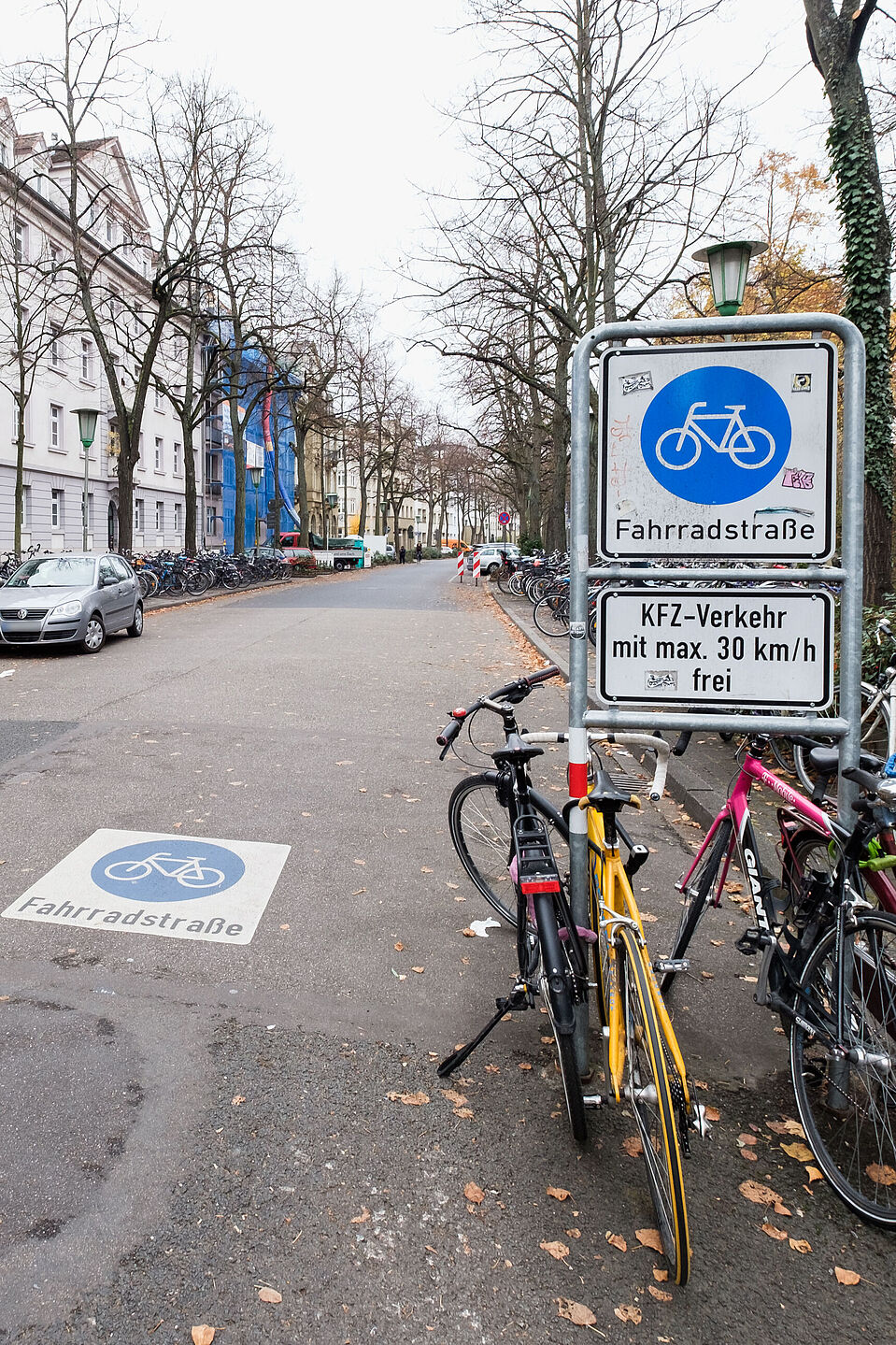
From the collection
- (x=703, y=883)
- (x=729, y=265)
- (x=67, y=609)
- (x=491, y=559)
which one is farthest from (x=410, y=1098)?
(x=491, y=559)

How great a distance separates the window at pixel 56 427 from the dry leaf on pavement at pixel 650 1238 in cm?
3725

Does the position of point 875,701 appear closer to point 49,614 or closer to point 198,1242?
point 198,1242

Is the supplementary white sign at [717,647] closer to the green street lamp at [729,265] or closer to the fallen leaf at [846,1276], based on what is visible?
the fallen leaf at [846,1276]

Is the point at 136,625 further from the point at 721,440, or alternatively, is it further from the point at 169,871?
the point at 721,440

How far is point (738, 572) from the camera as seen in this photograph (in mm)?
3010

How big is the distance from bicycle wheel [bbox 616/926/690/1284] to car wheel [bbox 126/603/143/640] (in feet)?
49.1

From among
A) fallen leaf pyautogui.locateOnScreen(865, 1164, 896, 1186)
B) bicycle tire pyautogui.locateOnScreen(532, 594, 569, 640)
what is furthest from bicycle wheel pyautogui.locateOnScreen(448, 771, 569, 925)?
bicycle tire pyautogui.locateOnScreen(532, 594, 569, 640)

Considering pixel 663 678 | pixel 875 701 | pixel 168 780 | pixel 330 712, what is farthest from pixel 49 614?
pixel 663 678

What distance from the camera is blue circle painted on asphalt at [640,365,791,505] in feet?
9.90

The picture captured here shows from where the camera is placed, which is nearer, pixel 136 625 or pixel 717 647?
pixel 717 647

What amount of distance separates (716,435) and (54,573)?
45.2ft

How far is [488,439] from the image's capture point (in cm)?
4356

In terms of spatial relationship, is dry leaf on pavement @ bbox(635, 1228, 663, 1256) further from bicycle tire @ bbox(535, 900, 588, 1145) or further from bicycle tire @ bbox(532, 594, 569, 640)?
bicycle tire @ bbox(532, 594, 569, 640)

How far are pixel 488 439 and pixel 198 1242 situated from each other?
140ft
